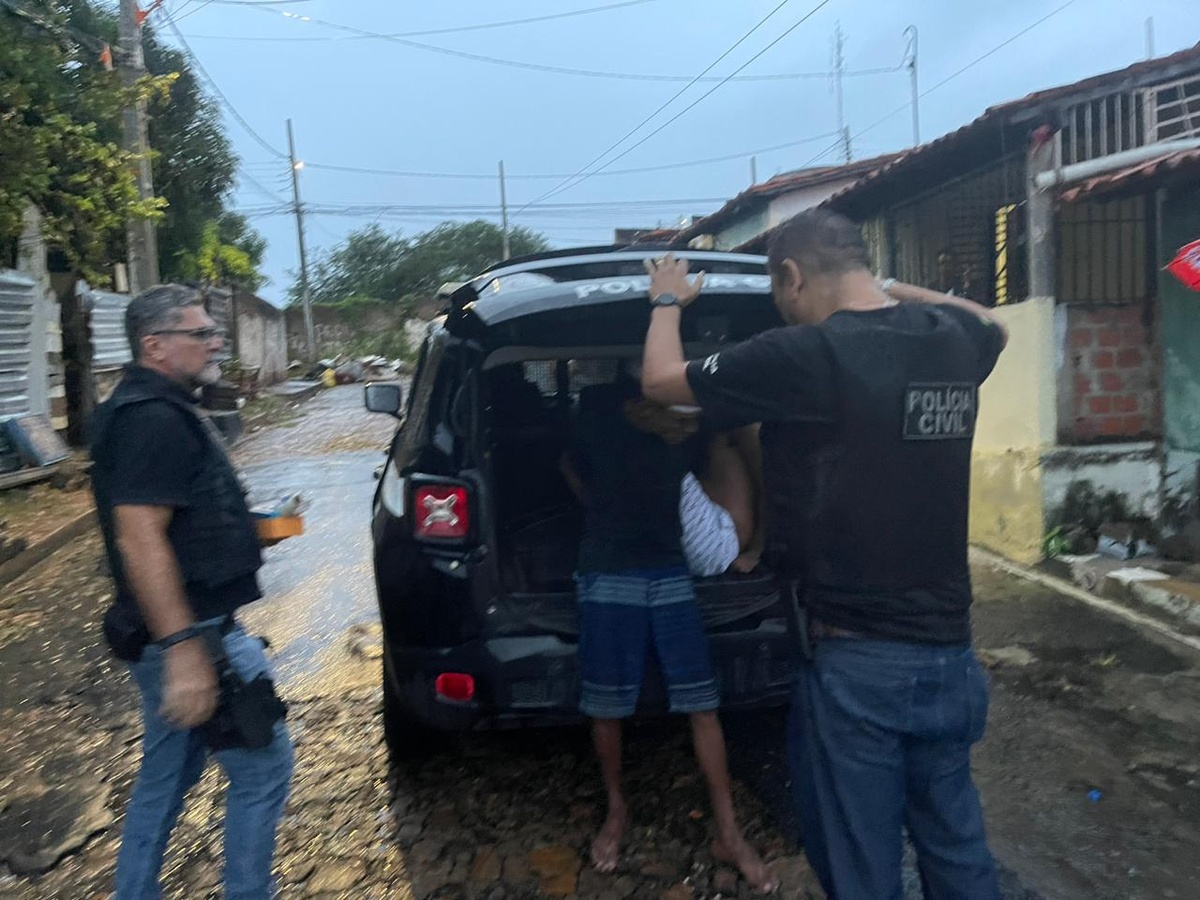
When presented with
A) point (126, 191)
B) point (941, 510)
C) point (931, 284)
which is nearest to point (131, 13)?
point (126, 191)

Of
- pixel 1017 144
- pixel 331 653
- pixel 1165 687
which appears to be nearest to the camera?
pixel 1165 687

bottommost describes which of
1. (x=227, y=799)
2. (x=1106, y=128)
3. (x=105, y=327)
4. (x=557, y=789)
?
(x=557, y=789)

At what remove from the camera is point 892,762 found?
2025 millimetres

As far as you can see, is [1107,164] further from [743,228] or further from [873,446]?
[743,228]

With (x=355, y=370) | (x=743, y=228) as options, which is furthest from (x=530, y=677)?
(x=355, y=370)

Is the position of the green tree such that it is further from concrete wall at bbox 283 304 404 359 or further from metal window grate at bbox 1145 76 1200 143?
concrete wall at bbox 283 304 404 359

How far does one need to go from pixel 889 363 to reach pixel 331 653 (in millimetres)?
4068

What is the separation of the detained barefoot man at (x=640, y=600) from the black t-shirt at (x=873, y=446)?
2.91 ft

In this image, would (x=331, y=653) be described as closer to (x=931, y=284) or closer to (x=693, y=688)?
(x=693, y=688)

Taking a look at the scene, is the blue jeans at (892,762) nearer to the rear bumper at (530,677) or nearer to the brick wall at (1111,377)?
the rear bumper at (530,677)

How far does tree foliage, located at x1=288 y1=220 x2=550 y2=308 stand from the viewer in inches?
1842

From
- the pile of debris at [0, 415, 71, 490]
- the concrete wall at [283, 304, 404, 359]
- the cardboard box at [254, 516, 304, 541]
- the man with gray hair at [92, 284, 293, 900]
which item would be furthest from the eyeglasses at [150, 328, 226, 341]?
the concrete wall at [283, 304, 404, 359]

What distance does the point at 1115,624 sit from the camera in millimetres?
5242

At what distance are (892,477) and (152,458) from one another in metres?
1.60
